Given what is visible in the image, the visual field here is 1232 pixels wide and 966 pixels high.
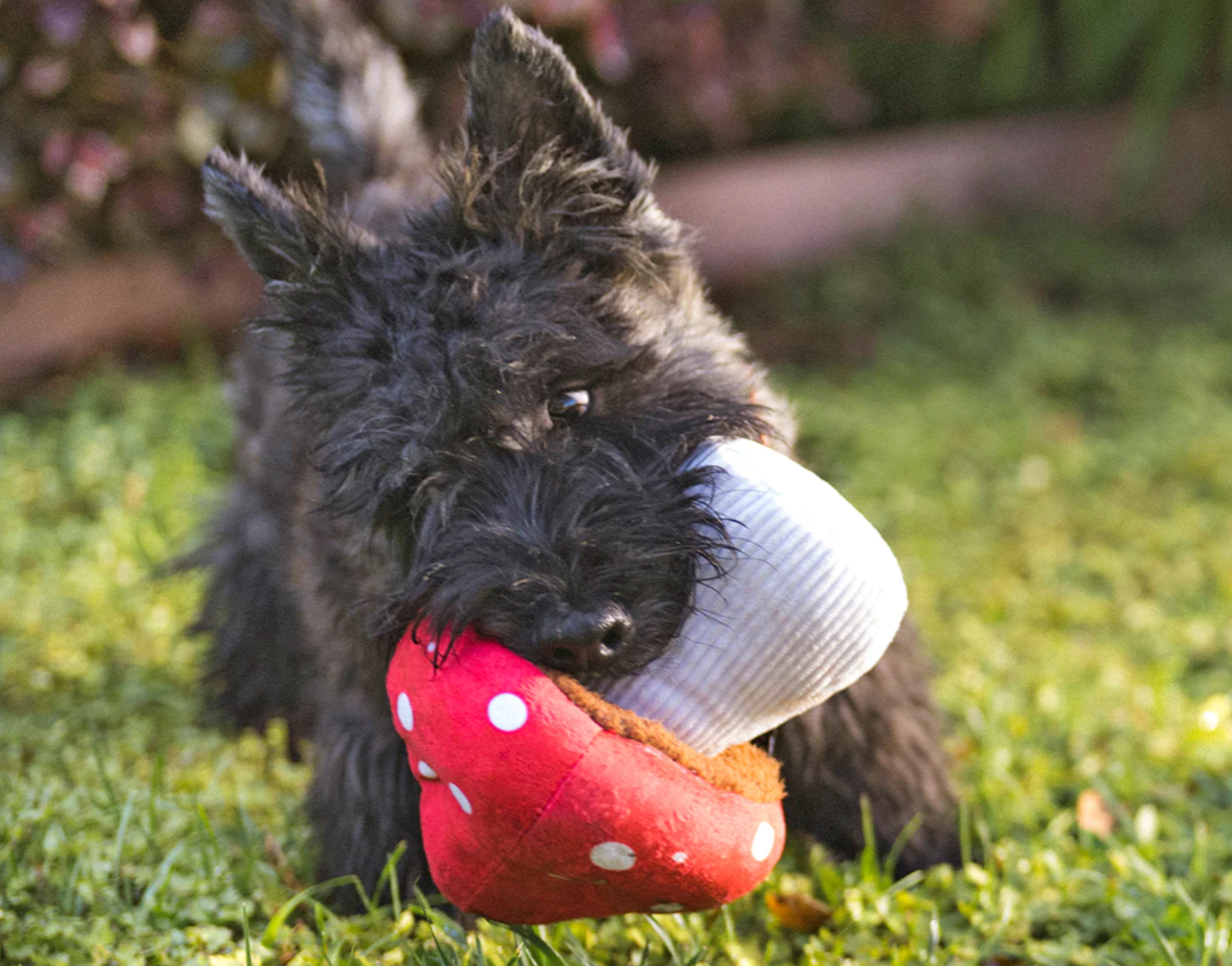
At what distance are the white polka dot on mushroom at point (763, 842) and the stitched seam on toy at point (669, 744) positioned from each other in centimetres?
4

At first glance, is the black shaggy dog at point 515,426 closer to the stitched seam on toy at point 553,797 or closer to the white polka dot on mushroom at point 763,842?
the stitched seam on toy at point 553,797

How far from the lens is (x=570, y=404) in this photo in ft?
6.63

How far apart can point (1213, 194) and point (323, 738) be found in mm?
7944

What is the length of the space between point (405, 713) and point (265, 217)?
90cm

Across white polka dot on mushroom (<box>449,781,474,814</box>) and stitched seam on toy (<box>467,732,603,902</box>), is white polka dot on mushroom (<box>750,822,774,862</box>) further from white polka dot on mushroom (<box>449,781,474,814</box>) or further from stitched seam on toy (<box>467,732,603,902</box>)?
white polka dot on mushroom (<box>449,781,474,814</box>)

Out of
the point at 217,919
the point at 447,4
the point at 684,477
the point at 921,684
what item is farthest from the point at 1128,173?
the point at 217,919

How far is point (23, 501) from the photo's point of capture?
170 inches

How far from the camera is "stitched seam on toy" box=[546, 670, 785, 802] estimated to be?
171cm

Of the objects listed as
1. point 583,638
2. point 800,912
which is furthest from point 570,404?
A: point 800,912

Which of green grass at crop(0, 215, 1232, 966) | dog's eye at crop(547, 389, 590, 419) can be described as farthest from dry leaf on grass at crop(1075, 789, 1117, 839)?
dog's eye at crop(547, 389, 590, 419)

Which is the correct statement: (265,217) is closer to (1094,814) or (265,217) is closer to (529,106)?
(529,106)

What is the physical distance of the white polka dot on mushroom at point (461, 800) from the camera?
5.67ft

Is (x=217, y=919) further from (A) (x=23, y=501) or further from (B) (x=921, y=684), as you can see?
(A) (x=23, y=501)

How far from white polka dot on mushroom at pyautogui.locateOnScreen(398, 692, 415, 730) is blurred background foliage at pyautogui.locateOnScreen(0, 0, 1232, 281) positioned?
166 centimetres
